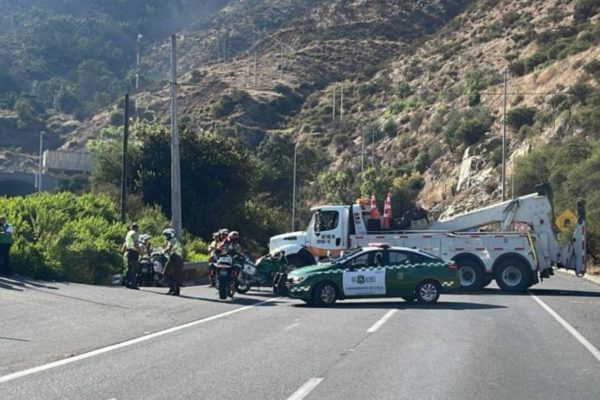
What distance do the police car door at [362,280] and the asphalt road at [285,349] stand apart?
35cm

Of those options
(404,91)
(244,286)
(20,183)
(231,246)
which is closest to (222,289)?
(231,246)

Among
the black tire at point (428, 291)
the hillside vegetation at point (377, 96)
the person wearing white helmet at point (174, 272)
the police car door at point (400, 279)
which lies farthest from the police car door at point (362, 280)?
the hillside vegetation at point (377, 96)

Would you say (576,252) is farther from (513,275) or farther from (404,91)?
(404,91)

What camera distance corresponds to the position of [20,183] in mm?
82375

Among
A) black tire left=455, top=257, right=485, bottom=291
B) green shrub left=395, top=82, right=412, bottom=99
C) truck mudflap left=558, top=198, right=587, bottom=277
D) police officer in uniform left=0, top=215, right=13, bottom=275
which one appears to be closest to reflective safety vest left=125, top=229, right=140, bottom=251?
police officer in uniform left=0, top=215, right=13, bottom=275

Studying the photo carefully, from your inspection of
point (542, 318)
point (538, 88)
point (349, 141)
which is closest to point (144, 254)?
point (542, 318)

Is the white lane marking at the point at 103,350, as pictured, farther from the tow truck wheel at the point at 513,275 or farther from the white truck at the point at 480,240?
the tow truck wheel at the point at 513,275

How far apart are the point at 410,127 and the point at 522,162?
86.5ft

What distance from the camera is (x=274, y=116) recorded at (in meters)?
105

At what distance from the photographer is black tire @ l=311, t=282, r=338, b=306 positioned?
2442cm

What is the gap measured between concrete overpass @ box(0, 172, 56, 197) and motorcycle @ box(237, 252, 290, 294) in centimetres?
5119

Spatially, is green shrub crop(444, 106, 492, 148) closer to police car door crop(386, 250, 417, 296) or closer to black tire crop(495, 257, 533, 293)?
black tire crop(495, 257, 533, 293)

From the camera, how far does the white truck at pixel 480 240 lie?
3031 cm

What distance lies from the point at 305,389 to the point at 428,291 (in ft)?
44.2
